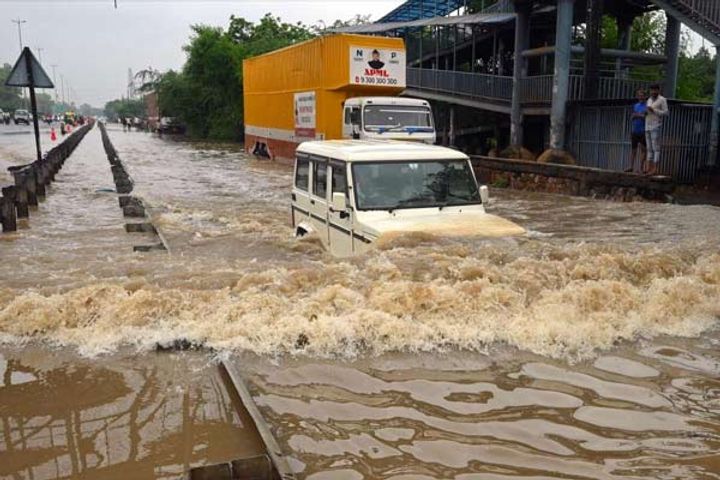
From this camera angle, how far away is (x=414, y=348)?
486 cm

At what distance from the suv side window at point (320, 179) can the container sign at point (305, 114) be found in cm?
1306

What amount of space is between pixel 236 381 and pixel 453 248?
10.5ft

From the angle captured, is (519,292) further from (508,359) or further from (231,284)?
(231,284)

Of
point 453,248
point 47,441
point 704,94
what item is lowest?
point 47,441

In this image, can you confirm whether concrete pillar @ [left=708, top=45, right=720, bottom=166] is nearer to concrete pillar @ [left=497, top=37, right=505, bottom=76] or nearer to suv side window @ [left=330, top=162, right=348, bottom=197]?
suv side window @ [left=330, top=162, right=348, bottom=197]

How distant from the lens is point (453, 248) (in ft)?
22.0

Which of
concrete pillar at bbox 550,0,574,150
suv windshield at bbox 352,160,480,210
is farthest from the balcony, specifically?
suv windshield at bbox 352,160,480,210

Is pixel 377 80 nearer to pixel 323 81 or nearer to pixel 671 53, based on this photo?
pixel 323 81

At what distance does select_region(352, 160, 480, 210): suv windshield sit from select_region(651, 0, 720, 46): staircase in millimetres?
11253

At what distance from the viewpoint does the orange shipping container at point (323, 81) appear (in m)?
19.1

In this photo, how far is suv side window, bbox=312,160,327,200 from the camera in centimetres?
793

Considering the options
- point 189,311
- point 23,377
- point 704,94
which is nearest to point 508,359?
point 189,311

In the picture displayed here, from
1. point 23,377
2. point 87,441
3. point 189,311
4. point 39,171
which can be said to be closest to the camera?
point 87,441

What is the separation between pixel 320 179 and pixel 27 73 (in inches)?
339
